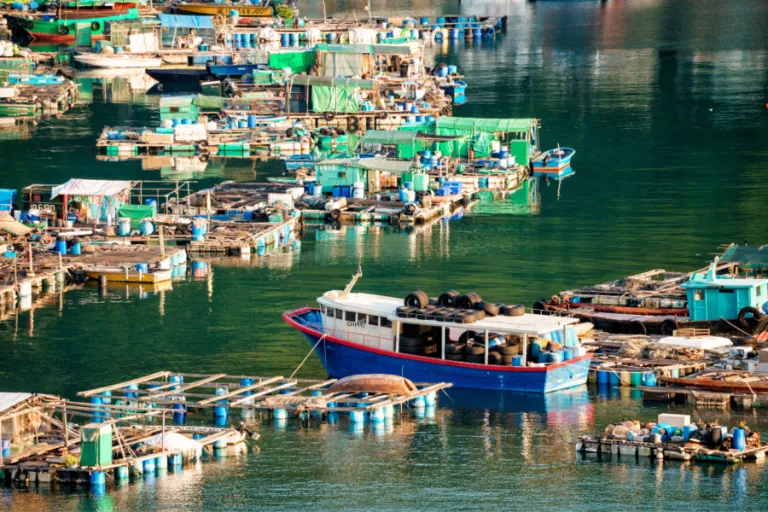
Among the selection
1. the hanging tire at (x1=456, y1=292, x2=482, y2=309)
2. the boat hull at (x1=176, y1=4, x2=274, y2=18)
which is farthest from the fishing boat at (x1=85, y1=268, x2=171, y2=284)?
the boat hull at (x1=176, y1=4, x2=274, y2=18)

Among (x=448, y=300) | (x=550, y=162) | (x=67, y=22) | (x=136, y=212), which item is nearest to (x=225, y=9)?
(x=67, y=22)

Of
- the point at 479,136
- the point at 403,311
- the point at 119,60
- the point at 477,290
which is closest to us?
the point at 403,311

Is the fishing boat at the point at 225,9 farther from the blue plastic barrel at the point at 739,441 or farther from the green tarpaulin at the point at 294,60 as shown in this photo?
the blue plastic barrel at the point at 739,441

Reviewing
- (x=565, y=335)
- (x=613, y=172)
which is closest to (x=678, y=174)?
(x=613, y=172)

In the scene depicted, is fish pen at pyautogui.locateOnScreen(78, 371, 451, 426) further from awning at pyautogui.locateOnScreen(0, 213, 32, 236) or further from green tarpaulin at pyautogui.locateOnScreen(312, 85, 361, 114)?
green tarpaulin at pyautogui.locateOnScreen(312, 85, 361, 114)

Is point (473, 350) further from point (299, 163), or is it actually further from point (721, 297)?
point (299, 163)

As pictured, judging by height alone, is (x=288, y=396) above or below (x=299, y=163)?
below

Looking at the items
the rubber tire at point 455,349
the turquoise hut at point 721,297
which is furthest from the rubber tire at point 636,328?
the rubber tire at point 455,349
